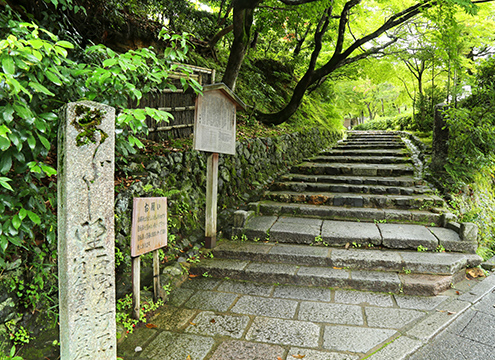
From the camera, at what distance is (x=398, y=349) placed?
9.95 ft

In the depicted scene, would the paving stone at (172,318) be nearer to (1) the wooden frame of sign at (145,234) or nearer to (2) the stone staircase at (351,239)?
(1) the wooden frame of sign at (145,234)

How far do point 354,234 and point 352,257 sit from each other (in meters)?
0.76

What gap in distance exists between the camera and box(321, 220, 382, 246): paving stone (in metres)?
5.34

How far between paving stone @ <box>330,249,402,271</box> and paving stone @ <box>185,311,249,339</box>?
6.47 ft

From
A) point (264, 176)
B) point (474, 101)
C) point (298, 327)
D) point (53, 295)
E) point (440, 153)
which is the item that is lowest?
point (298, 327)

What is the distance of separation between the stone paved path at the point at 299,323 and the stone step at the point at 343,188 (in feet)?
9.65

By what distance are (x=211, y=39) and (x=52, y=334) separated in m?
9.02

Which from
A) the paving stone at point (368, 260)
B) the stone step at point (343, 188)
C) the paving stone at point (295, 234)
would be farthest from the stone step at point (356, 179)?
the paving stone at point (368, 260)

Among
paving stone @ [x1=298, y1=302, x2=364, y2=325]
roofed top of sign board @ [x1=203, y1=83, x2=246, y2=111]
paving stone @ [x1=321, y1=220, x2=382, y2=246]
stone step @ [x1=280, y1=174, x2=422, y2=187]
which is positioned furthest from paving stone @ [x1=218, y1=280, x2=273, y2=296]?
stone step @ [x1=280, y1=174, x2=422, y2=187]

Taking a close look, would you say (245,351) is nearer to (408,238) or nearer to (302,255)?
(302,255)

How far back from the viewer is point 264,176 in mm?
8469

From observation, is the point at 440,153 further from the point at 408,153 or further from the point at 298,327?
the point at 298,327

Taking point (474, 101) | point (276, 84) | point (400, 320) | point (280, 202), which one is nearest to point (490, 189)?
point (474, 101)

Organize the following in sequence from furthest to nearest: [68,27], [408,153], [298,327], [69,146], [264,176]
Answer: [408,153] < [264,176] < [68,27] < [298,327] < [69,146]
